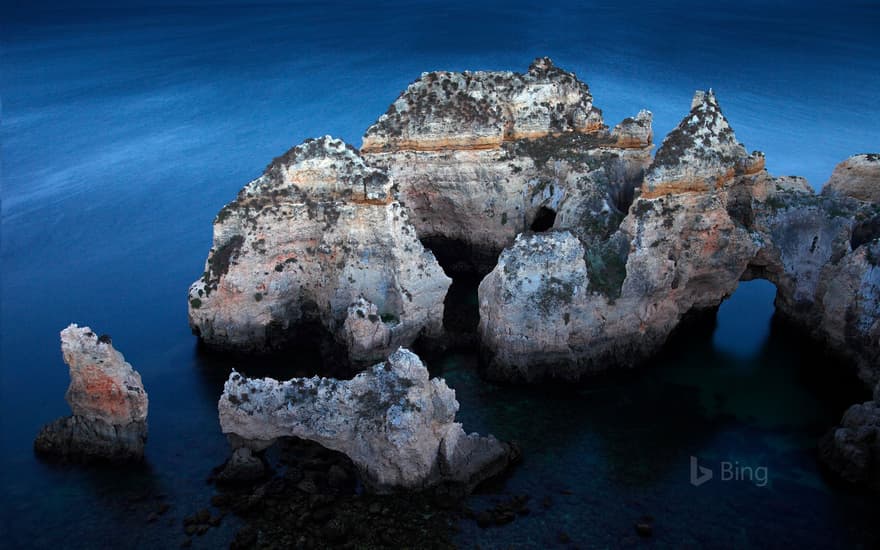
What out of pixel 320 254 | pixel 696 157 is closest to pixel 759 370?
pixel 696 157

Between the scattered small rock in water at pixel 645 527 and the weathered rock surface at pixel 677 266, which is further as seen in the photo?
the weathered rock surface at pixel 677 266

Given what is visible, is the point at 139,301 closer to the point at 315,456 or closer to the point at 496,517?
the point at 315,456

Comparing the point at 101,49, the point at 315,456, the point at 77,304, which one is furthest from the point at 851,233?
the point at 101,49

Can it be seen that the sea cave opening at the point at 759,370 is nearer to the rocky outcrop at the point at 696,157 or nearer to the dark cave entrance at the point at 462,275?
the rocky outcrop at the point at 696,157

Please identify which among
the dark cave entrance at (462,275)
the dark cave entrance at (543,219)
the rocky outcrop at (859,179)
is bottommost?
the dark cave entrance at (462,275)

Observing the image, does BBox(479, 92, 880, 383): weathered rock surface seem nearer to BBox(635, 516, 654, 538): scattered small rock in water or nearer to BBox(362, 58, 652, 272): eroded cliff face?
BBox(362, 58, 652, 272): eroded cliff face

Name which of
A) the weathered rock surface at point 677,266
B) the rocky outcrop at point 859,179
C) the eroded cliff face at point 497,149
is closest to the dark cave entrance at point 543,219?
the eroded cliff face at point 497,149
